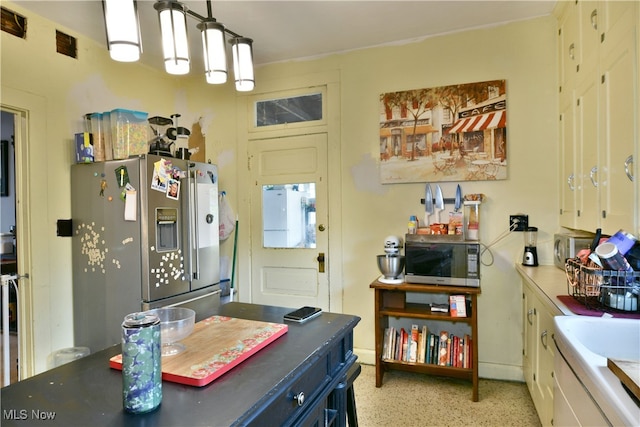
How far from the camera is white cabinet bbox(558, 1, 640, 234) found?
149cm

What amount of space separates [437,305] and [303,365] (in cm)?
194

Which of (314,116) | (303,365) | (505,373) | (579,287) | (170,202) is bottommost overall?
(505,373)

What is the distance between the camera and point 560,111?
2625mm

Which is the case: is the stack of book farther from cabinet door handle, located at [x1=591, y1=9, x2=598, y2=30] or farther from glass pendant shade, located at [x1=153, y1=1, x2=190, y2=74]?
glass pendant shade, located at [x1=153, y1=1, x2=190, y2=74]

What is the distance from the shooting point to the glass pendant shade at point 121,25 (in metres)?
1.39

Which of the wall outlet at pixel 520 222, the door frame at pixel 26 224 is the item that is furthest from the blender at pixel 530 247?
the door frame at pixel 26 224

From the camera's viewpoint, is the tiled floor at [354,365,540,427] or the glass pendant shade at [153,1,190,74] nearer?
the glass pendant shade at [153,1,190,74]

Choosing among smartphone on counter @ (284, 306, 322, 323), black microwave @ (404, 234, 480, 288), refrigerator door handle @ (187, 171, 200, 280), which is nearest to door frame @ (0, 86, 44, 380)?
refrigerator door handle @ (187, 171, 200, 280)

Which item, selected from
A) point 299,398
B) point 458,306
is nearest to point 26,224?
point 299,398

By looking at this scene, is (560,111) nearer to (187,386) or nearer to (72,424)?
(187,386)

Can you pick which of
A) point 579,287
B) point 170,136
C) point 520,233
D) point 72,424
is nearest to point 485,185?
point 520,233

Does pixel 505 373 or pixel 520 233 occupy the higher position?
pixel 520 233

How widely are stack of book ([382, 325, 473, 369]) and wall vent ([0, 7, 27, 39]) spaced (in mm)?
3349

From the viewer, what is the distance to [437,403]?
2533 millimetres
